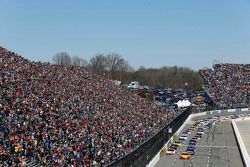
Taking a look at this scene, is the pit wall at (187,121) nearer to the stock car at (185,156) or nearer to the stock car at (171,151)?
the stock car at (171,151)

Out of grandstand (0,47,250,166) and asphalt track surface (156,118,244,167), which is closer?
grandstand (0,47,250,166)

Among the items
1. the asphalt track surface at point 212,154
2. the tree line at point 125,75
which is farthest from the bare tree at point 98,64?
the asphalt track surface at point 212,154

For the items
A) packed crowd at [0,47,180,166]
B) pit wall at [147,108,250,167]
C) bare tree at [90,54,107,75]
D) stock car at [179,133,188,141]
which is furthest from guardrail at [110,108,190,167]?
bare tree at [90,54,107,75]

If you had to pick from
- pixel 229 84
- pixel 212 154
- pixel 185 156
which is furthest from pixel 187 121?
pixel 229 84

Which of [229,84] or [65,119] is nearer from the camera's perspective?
[65,119]

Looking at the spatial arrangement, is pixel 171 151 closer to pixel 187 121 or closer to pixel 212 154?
pixel 212 154

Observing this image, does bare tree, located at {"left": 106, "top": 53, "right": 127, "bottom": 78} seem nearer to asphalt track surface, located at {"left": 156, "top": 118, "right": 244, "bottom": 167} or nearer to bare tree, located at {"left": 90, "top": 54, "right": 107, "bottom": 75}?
bare tree, located at {"left": 90, "top": 54, "right": 107, "bottom": 75}
